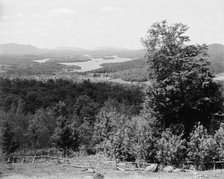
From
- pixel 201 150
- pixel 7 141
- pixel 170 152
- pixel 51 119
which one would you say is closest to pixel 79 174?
pixel 170 152

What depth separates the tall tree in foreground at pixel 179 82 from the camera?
2470 cm

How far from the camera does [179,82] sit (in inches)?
964

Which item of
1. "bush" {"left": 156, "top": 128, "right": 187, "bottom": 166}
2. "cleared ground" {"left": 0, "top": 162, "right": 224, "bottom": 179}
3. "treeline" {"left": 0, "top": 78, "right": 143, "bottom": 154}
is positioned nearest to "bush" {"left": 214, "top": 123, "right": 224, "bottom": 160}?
"cleared ground" {"left": 0, "top": 162, "right": 224, "bottom": 179}

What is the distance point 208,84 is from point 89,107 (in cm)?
5097

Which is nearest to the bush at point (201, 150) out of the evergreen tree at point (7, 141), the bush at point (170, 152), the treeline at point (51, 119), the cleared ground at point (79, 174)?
the bush at point (170, 152)

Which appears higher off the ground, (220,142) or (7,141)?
(220,142)

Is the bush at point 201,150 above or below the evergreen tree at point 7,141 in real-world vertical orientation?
above

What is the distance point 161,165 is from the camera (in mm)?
20844

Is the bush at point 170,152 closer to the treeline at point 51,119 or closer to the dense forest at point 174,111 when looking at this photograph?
the dense forest at point 174,111

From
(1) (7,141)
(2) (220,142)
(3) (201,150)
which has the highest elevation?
(2) (220,142)

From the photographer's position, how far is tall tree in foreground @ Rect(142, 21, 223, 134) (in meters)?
24.7

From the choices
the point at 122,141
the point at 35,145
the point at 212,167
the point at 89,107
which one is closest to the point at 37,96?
the point at 89,107

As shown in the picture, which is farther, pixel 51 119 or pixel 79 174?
pixel 51 119

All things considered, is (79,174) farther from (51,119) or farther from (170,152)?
(51,119)
